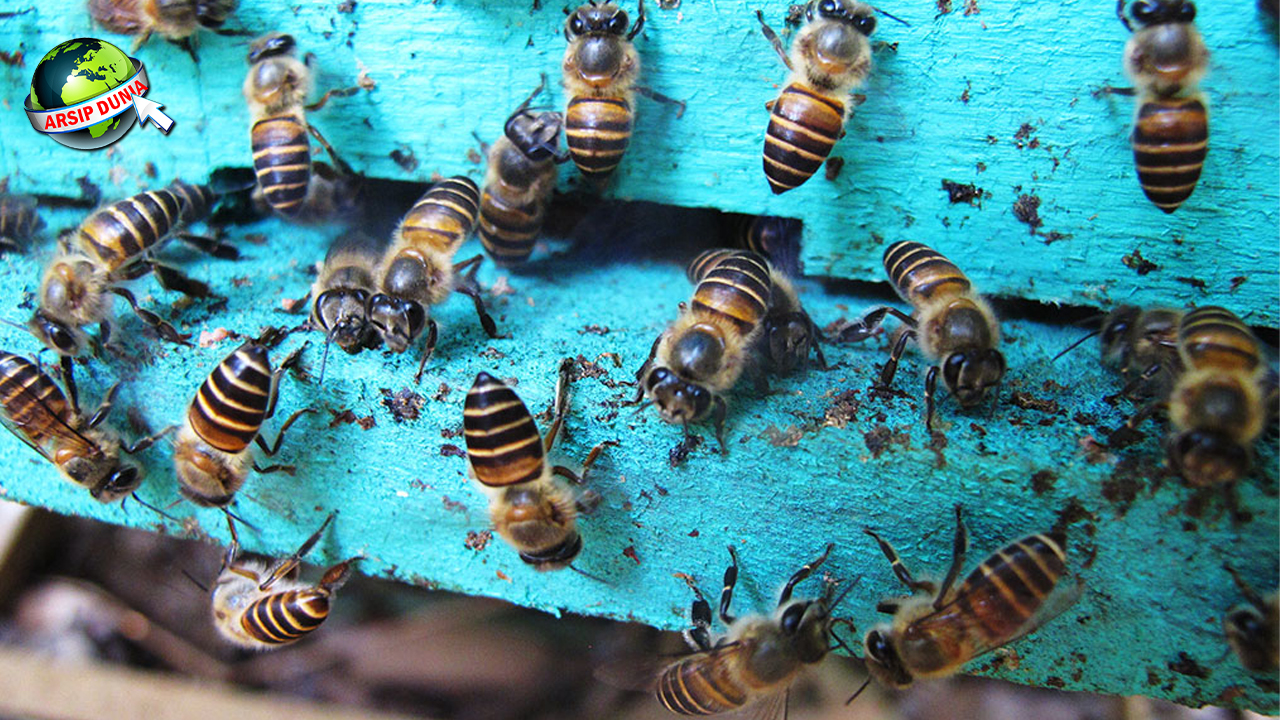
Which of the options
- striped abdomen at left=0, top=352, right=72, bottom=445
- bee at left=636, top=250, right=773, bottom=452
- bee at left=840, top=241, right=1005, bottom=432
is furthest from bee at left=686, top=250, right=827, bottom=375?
striped abdomen at left=0, top=352, right=72, bottom=445

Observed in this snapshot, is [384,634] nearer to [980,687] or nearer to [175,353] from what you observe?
[175,353]

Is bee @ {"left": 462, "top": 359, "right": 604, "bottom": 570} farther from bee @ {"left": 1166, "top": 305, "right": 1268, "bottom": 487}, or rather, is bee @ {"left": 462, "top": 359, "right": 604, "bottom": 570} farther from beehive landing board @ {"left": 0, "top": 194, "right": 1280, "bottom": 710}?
bee @ {"left": 1166, "top": 305, "right": 1268, "bottom": 487}

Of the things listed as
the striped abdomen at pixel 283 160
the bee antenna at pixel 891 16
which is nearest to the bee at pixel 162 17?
the striped abdomen at pixel 283 160

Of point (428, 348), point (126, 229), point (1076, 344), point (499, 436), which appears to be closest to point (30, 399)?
point (126, 229)

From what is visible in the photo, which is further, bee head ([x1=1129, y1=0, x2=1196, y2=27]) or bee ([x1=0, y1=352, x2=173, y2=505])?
bee ([x1=0, y1=352, x2=173, y2=505])

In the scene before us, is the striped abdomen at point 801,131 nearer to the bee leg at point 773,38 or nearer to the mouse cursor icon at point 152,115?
the bee leg at point 773,38

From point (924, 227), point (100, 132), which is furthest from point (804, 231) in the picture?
point (100, 132)

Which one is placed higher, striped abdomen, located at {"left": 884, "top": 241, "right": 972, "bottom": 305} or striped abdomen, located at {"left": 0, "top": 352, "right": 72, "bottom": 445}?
striped abdomen, located at {"left": 884, "top": 241, "right": 972, "bottom": 305}

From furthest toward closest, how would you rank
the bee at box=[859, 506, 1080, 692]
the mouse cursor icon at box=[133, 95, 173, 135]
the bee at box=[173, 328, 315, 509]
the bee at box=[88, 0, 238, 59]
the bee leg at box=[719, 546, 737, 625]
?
1. the mouse cursor icon at box=[133, 95, 173, 135]
2. the bee at box=[88, 0, 238, 59]
3. the bee leg at box=[719, 546, 737, 625]
4. the bee at box=[173, 328, 315, 509]
5. the bee at box=[859, 506, 1080, 692]
